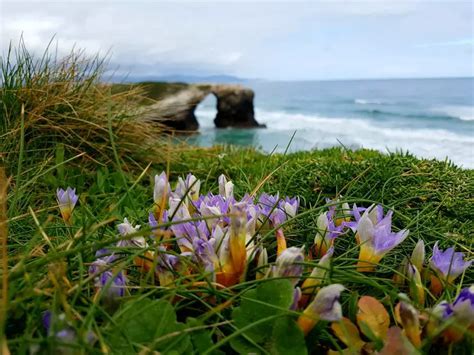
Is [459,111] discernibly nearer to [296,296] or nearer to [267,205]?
[267,205]

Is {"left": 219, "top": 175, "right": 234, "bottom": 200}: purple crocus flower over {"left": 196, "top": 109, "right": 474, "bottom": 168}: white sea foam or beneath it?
over

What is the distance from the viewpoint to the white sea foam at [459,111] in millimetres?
28453

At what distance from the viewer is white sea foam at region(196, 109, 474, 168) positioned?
18203 mm

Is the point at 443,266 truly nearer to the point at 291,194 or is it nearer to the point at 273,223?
the point at 273,223

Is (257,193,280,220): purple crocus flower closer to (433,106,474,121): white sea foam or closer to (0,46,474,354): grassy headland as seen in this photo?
(0,46,474,354): grassy headland

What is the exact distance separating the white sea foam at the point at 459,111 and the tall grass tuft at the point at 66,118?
1029 inches

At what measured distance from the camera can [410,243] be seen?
6.02 ft

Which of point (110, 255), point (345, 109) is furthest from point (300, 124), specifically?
point (110, 255)

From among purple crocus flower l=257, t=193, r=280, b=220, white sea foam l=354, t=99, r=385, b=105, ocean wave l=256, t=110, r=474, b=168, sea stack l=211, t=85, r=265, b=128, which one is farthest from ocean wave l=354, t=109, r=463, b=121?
purple crocus flower l=257, t=193, r=280, b=220

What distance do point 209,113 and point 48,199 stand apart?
3897 centimetres

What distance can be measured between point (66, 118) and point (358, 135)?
77.2ft

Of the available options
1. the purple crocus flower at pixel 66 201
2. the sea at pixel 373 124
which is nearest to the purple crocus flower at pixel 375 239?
the purple crocus flower at pixel 66 201

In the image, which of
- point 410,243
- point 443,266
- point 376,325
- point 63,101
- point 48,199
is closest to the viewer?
point 376,325

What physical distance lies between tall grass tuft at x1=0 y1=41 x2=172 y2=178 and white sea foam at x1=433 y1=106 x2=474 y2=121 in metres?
26.1
